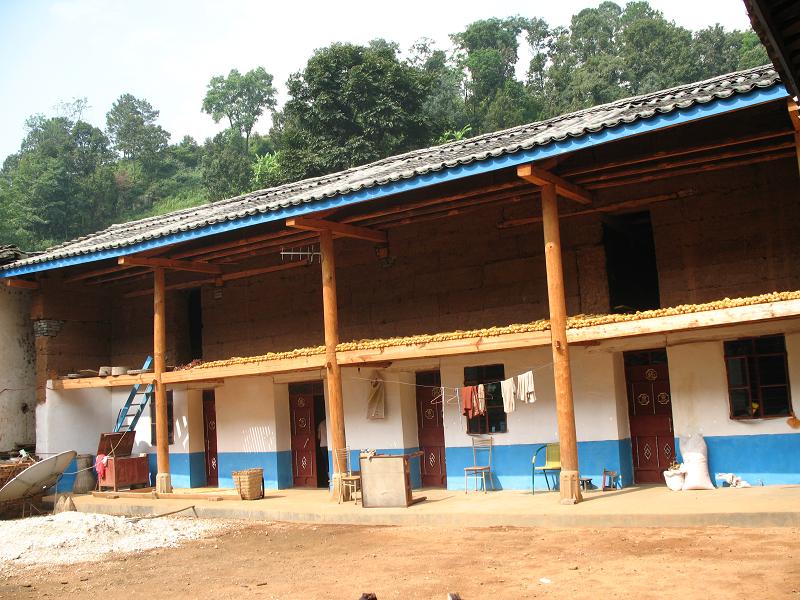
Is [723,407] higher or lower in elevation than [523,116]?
lower

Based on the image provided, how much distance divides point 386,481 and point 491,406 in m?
2.91

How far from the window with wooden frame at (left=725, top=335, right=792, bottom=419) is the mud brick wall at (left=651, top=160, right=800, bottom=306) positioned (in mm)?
840

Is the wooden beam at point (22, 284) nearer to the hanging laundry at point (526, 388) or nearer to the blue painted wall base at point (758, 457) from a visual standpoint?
the hanging laundry at point (526, 388)

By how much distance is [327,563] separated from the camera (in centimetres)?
998

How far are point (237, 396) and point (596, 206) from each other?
931 cm

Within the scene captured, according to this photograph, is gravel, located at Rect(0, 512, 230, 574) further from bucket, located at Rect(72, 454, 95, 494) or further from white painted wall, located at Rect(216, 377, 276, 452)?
bucket, located at Rect(72, 454, 95, 494)

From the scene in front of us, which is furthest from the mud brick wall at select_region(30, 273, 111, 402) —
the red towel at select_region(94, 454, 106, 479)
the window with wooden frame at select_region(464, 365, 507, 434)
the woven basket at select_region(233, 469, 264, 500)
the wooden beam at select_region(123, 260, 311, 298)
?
the window with wooden frame at select_region(464, 365, 507, 434)

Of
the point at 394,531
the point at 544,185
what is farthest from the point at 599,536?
the point at 544,185

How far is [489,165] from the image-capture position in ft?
39.9

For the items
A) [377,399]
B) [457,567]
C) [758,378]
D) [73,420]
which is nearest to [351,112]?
[73,420]

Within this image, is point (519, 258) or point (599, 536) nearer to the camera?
point (599, 536)

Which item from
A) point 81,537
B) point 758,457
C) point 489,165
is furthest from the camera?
point 758,457

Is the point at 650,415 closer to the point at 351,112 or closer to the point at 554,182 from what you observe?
the point at 554,182

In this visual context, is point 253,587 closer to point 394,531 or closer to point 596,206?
point 394,531
